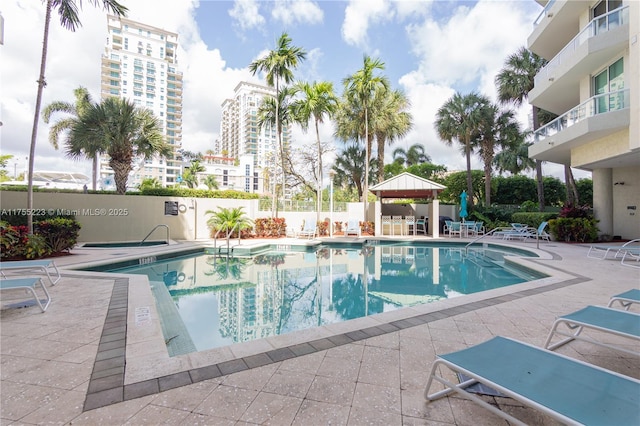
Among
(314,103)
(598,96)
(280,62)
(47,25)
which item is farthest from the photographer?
(314,103)

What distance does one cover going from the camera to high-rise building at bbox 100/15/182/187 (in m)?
67.1

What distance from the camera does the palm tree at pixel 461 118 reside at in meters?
19.3

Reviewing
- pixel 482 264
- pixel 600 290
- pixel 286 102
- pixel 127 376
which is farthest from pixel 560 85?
pixel 127 376

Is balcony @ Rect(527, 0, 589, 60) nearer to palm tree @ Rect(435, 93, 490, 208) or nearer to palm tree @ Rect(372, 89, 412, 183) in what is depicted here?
palm tree @ Rect(435, 93, 490, 208)

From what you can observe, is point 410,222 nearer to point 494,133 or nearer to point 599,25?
point 494,133

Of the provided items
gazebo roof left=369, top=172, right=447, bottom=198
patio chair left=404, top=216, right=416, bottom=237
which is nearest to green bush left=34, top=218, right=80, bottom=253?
gazebo roof left=369, top=172, right=447, bottom=198

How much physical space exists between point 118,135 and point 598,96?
706 inches

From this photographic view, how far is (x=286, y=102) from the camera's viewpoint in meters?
15.9

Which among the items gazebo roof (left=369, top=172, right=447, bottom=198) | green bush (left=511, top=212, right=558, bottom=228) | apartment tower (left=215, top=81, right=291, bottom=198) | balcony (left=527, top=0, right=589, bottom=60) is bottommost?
green bush (left=511, top=212, right=558, bottom=228)

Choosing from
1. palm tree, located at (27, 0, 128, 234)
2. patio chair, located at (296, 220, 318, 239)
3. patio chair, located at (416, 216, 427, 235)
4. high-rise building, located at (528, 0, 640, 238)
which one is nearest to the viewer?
palm tree, located at (27, 0, 128, 234)

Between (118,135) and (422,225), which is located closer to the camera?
(118,135)

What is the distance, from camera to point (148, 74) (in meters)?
71.6

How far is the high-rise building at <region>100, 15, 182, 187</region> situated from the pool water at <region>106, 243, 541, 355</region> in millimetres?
63490

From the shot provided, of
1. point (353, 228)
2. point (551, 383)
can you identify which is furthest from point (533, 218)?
point (551, 383)
